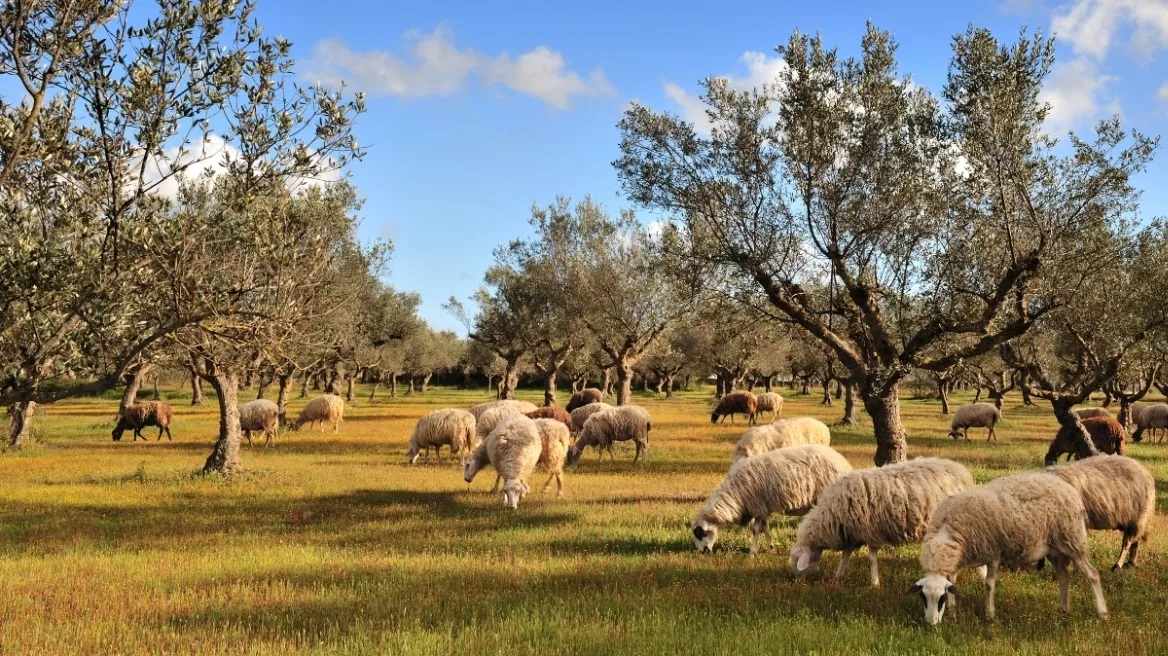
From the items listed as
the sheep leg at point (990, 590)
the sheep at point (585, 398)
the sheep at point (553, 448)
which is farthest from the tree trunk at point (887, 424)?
the sheep at point (585, 398)

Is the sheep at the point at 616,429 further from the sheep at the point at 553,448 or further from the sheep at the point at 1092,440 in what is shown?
the sheep at the point at 1092,440

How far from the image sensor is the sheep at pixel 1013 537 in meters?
7.90

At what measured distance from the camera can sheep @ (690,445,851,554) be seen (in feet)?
38.3

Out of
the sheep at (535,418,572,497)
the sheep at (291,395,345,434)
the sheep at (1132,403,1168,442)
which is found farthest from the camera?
the sheep at (291,395,345,434)

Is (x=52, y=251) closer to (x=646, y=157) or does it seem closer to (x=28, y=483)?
(x=646, y=157)

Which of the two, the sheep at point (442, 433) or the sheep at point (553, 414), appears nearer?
the sheep at point (442, 433)

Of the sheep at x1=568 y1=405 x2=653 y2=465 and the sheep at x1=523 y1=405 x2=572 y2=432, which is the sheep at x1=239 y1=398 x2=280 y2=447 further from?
the sheep at x1=568 y1=405 x2=653 y2=465

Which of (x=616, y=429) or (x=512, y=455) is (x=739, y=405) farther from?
(x=512, y=455)

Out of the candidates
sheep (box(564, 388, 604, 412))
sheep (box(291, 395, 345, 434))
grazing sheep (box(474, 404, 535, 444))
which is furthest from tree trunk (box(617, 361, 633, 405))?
sheep (box(291, 395, 345, 434))

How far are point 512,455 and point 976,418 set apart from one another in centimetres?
2541

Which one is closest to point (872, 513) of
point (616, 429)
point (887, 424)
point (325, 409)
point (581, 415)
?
point (887, 424)

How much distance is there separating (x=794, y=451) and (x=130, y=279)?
9916mm

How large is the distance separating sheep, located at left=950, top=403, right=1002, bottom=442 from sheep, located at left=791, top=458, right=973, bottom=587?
25649mm

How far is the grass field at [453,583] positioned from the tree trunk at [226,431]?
6.38 feet
